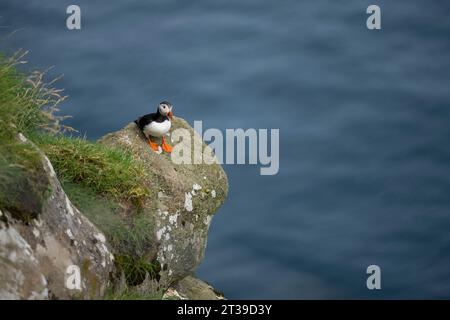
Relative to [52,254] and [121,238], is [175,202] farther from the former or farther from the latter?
[52,254]

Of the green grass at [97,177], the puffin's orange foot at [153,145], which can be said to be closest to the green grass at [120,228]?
the green grass at [97,177]

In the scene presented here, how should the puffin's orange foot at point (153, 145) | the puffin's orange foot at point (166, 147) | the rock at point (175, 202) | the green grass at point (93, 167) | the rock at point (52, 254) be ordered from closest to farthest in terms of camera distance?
1. the rock at point (52, 254)
2. the green grass at point (93, 167)
3. the rock at point (175, 202)
4. the puffin's orange foot at point (153, 145)
5. the puffin's orange foot at point (166, 147)

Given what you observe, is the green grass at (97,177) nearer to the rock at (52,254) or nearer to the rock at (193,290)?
the rock at (52,254)

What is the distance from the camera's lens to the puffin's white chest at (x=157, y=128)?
10.4 m

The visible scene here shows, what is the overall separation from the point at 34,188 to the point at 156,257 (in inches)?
97.9

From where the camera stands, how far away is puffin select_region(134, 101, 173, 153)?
10.4 metres

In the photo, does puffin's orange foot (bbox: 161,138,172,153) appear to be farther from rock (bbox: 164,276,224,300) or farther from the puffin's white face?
rock (bbox: 164,276,224,300)

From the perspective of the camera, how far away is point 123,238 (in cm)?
899

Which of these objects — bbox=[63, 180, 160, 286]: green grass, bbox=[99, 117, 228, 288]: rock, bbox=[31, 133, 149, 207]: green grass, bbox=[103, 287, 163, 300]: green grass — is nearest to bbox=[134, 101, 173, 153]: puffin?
bbox=[99, 117, 228, 288]: rock

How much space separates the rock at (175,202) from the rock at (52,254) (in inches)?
51.5

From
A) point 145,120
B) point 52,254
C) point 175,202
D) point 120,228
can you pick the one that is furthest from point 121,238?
point 145,120

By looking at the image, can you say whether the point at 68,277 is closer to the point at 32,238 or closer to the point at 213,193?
the point at 32,238

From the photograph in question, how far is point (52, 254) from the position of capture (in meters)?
7.55
